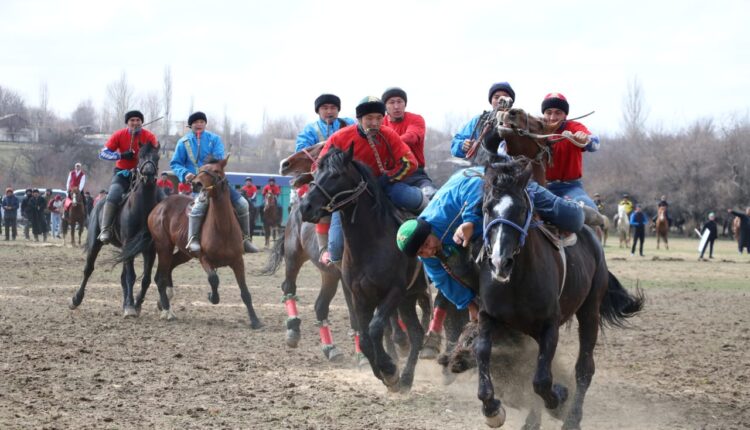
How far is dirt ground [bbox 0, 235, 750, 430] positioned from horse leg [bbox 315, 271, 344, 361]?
127mm

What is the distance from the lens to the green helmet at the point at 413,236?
22.4ft

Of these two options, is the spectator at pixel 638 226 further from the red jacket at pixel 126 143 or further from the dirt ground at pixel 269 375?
the red jacket at pixel 126 143

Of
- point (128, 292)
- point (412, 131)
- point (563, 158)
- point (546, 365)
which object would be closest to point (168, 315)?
point (128, 292)

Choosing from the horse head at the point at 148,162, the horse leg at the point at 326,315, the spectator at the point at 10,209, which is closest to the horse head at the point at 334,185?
the horse leg at the point at 326,315

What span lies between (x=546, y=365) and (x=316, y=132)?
Answer: 208 inches

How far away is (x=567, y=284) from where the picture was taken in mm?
6723

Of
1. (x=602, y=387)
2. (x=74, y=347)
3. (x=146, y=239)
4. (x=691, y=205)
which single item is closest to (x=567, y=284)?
(x=602, y=387)

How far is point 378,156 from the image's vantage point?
330 inches

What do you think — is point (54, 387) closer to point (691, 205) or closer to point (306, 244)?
point (306, 244)

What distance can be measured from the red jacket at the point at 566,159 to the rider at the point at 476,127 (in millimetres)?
570

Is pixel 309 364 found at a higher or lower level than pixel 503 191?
lower

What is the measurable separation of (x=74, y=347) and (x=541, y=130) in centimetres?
566

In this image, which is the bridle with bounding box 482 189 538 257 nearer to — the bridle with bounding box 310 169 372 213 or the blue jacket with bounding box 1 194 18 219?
the bridle with bounding box 310 169 372 213

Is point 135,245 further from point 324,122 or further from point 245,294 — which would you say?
point 324,122
